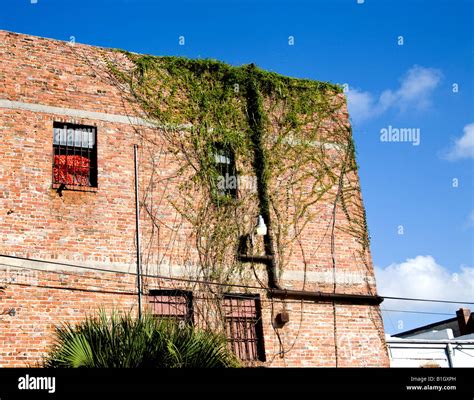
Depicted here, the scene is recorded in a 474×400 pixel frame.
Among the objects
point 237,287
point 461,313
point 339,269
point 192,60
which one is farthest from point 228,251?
point 461,313

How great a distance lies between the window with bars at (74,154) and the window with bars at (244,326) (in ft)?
13.8

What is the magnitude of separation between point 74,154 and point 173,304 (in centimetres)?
411

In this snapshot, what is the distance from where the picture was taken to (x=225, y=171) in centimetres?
1546

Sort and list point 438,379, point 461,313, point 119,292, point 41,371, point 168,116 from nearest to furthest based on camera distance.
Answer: point 41,371
point 438,379
point 119,292
point 168,116
point 461,313

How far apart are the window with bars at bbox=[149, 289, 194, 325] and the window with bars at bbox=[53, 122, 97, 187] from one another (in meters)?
2.91

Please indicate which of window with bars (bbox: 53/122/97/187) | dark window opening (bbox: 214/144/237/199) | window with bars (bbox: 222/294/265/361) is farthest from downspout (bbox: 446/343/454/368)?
window with bars (bbox: 53/122/97/187)

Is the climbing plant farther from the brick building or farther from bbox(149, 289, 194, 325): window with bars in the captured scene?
bbox(149, 289, 194, 325): window with bars

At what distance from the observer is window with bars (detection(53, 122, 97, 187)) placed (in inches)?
543

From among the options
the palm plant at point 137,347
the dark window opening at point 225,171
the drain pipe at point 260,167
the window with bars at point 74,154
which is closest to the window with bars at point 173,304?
the drain pipe at point 260,167

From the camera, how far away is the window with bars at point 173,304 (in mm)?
13461

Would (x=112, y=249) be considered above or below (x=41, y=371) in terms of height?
above

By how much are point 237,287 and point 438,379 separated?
5.99 meters

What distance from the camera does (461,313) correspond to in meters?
30.2

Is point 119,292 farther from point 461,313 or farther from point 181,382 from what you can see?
point 461,313
